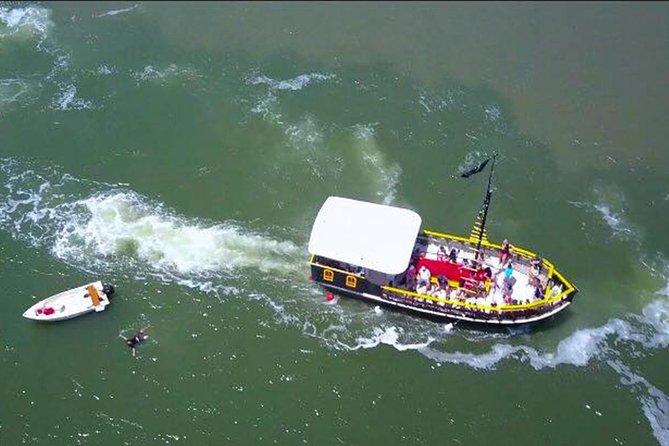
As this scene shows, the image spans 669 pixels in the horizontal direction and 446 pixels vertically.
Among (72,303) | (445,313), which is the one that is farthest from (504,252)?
(72,303)

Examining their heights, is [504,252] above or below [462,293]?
above

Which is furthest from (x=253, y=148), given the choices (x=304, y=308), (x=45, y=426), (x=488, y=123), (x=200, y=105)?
(x=45, y=426)

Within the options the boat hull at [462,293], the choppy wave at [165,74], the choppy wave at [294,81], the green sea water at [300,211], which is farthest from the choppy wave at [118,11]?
the boat hull at [462,293]

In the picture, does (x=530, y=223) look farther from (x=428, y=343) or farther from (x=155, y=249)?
(x=155, y=249)

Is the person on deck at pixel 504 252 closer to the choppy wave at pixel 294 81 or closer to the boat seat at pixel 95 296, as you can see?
the choppy wave at pixel 294 81

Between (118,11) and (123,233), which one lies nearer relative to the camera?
(123,233)

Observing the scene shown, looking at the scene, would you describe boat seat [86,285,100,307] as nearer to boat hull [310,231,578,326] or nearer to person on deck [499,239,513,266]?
boat hull [310,231,578,326]

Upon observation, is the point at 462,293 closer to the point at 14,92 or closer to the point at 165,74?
the point at 165,74
